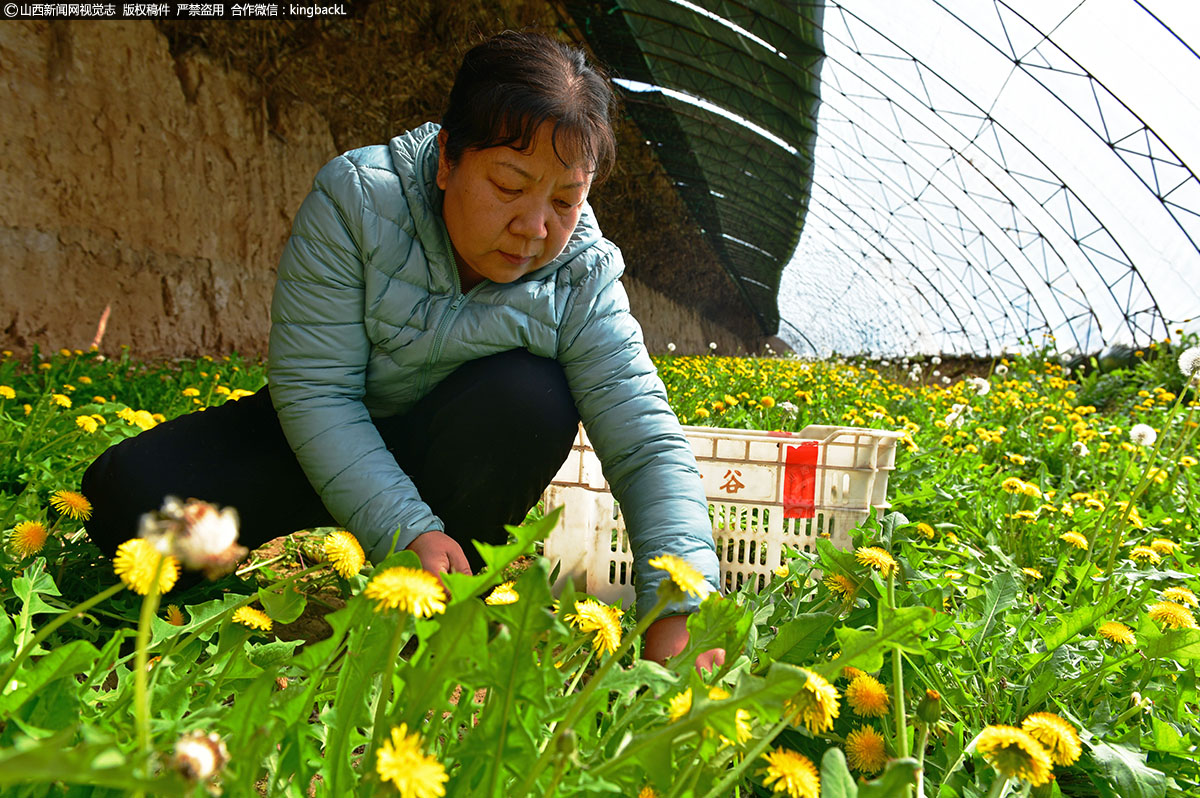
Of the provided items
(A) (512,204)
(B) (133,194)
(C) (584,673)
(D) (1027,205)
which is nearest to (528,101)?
(A) (512,204)

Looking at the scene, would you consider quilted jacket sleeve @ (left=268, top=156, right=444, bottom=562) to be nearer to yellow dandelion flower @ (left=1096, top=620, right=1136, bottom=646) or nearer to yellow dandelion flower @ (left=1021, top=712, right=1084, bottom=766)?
yellow dandelion flower @ (left=1021, top=712, right=1084, bottom=766)

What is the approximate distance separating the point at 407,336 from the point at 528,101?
480mm

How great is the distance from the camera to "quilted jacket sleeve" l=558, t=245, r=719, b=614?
119 centimetres

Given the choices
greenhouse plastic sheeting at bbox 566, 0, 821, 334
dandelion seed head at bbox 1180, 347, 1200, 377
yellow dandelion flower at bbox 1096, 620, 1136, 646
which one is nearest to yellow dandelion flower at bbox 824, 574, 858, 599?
yellow dandelion flower at bbox 1096, 620, 1136, 646

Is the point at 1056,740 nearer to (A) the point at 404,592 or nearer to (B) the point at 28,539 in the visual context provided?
(A) the point at 404,592

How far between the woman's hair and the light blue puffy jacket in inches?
6.5

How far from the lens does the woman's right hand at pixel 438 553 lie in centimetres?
109

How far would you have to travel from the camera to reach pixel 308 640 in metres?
1.55

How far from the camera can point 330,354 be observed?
1402 mm

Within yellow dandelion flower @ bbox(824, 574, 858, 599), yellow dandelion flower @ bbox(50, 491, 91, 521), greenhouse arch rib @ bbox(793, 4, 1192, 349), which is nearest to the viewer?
yellow dandelion flower @ bbox(824, 574, 858, 599)

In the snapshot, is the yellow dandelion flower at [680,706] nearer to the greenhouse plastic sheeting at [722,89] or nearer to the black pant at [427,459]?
the black pant at [427,459]

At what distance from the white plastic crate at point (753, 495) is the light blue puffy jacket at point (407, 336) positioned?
303mm

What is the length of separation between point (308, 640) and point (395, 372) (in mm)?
550

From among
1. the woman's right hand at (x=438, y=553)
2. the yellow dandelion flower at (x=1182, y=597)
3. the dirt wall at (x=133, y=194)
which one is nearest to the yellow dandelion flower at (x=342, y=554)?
the woman's right hand at (x=438, y=553)
